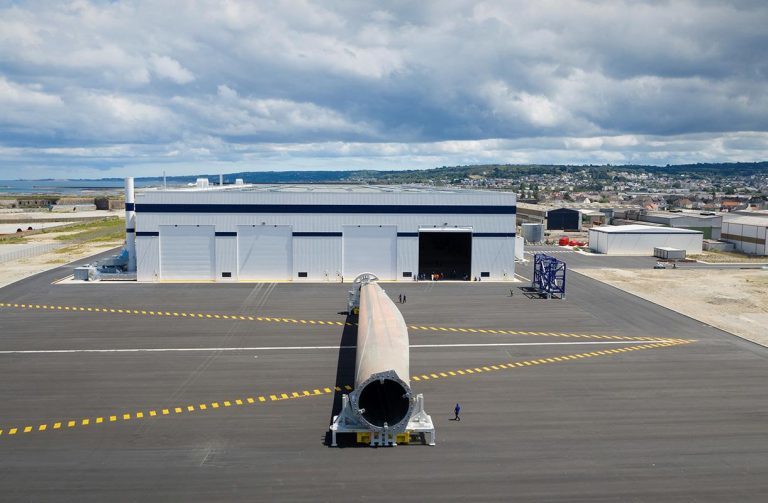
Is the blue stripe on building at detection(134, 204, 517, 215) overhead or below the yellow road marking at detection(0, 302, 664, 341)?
overhead

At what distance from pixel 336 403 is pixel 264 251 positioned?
38369 mm

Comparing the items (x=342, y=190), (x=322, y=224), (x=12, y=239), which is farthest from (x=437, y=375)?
(x=12, y=239)

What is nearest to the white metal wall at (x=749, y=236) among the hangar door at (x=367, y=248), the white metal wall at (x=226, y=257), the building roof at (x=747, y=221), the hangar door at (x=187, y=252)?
the building roof at (x=747, y=221)

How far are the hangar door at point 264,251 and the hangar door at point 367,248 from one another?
248 inches

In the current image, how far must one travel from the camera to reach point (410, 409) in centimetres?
2411

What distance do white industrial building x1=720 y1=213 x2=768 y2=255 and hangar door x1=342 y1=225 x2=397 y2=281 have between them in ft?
209

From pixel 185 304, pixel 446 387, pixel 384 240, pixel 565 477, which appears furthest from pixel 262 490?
pixel 384 240

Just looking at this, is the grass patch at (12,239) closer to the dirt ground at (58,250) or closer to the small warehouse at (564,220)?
the dirt ground at (58,250)

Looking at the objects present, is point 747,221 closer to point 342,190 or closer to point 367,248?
point 342,190

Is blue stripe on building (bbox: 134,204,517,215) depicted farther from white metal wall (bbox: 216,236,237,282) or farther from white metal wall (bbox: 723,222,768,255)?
white metal wall (bbox: 723,222,768,255)

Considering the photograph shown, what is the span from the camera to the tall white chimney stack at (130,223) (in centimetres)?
6762

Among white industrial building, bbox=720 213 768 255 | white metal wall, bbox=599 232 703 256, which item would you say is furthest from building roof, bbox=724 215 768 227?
white metal wall, bbox=599 232 703 256

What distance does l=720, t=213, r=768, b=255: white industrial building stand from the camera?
9244 centimetres

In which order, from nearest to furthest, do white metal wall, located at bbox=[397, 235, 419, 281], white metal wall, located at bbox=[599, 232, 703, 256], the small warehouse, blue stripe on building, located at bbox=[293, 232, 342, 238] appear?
blue stripe on building, located at bbox=[293, 232, 342, 238] → white metal wall, located at bbox=[397, 235, 419, 281] → white metal wall, located at bbox=[599, 232, 703, 256] → the small warehouse
